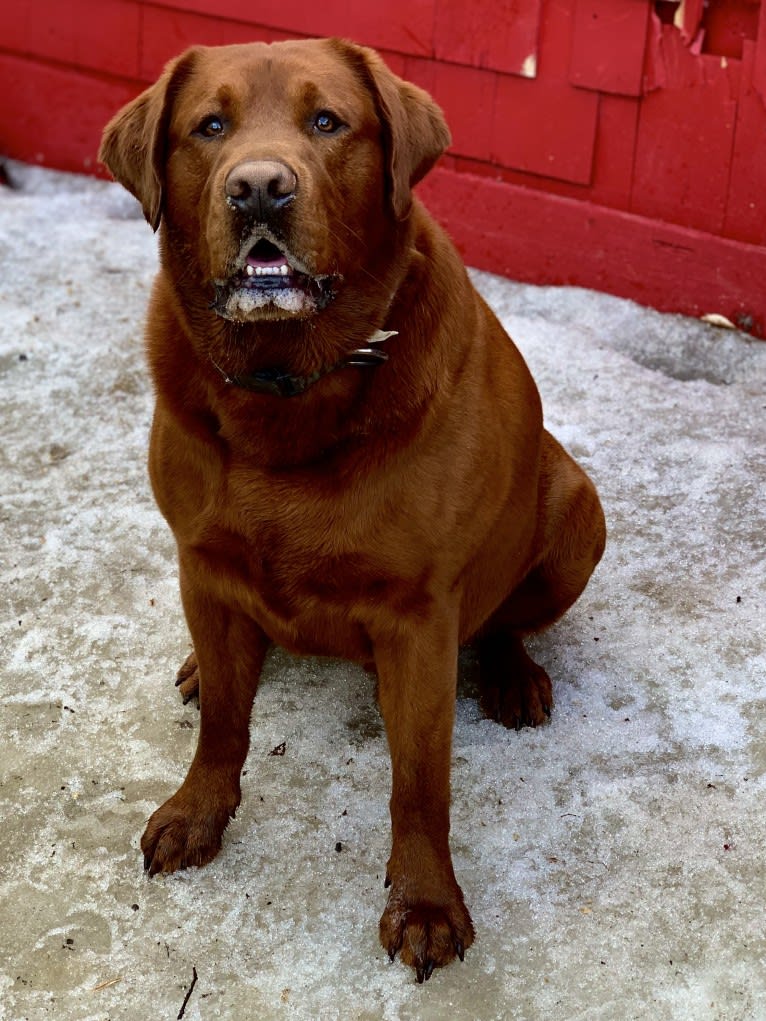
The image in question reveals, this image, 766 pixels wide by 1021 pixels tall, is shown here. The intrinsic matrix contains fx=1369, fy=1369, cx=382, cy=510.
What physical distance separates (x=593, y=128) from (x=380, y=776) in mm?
2677

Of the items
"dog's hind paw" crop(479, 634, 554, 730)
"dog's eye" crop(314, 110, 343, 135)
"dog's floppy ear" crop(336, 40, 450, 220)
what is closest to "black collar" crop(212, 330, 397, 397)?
"dog's floppy ear" crop(336, 40, 450, 220)

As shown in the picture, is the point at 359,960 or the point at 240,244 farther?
the point at 359,960

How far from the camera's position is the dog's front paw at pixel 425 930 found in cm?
255

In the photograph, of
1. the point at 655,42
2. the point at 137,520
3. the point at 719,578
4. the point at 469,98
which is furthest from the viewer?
the point at 469,98

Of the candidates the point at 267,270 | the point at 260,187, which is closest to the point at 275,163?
the point at 260,187

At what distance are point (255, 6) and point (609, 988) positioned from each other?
416 cm

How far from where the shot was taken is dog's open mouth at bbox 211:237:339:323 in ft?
7.66

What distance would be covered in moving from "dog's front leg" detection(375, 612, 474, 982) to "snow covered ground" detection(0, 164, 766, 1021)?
0.19ft

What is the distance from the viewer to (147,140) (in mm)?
2500

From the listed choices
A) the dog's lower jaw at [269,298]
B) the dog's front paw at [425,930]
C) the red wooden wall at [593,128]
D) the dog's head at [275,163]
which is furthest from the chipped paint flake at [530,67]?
the dog's front paw at [425,930]

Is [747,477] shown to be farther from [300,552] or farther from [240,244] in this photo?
[240,244]

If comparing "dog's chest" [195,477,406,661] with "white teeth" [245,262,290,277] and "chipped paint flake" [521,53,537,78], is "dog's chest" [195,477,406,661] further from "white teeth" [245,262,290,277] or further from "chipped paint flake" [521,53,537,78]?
"chipped paint flake" [521,53,537,78]

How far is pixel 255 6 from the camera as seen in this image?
538 centimetres

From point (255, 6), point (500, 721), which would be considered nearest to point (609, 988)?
point (500, 721)
